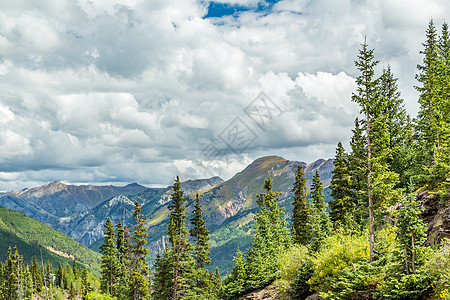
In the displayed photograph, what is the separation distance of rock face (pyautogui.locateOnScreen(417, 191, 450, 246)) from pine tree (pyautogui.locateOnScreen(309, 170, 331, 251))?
6955 mm

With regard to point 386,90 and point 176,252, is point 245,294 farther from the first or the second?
point 386,90

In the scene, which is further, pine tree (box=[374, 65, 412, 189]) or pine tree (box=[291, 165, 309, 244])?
pine tree (box=[291, 165, 309, 244])

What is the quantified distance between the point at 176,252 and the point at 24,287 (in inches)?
3688

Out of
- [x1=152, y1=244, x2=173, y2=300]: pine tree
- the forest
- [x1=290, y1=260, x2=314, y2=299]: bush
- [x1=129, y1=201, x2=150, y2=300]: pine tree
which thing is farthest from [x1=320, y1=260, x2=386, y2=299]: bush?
[x1=129, y1=201, x2=150, y2=300]: pine tree

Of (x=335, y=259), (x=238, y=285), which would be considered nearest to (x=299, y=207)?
(x=238, y=285)

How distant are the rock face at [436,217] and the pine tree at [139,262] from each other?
40109 mm

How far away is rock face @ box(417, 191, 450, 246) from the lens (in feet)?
66.2

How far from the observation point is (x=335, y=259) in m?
20.5

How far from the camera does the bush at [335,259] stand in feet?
66.0

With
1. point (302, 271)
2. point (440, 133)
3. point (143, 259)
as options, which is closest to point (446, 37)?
point (440, 133)

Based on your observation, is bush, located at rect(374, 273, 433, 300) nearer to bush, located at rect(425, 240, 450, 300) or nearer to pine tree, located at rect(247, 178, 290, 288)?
bush, located at rect(425, 240, 450, 300)

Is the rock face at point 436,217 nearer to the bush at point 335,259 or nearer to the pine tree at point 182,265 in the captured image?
the bush at point 335,259

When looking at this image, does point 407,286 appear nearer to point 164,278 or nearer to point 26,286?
point 164,278

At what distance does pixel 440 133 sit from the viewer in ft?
109
